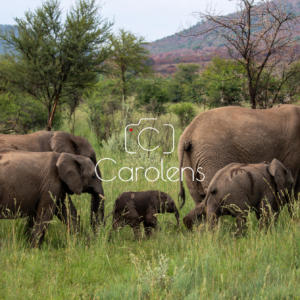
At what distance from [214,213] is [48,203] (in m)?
2.08

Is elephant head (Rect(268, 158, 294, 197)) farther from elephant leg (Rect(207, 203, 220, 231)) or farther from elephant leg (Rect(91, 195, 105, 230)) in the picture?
elephant leg (Rect(91, 195, 105, 230))

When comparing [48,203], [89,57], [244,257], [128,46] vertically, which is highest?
[128,46]

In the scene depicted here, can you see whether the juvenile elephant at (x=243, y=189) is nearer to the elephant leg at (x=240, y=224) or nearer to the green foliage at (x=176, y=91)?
the elephant leg at (x=240, y=224)

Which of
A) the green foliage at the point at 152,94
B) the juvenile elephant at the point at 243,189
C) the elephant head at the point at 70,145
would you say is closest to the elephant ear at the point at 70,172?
the elephant head at the point at 70,145

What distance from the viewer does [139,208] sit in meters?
4.91

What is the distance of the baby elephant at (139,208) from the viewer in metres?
4.86

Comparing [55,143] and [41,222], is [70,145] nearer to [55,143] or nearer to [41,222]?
[55,143]

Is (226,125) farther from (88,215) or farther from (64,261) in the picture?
(64,261)

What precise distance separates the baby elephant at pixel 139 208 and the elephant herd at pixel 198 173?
0.01 metres

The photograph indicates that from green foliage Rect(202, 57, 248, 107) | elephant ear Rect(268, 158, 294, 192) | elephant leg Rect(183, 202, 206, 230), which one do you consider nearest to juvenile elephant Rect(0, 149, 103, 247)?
elephant leg Rect(183, 202, 206, 230)

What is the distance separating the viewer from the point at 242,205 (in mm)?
4570

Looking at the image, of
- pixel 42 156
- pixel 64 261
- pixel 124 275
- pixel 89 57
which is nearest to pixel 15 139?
pixel 42 156

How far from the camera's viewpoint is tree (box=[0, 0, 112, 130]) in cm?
1244

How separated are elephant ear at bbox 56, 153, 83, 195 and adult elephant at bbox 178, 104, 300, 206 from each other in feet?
4.93
